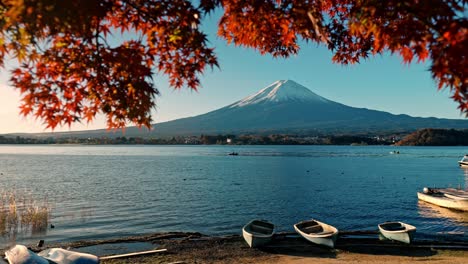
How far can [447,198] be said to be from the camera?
4081 centimetres

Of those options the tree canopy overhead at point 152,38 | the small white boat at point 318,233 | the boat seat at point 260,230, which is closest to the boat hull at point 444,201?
the small white boat at point 318,233

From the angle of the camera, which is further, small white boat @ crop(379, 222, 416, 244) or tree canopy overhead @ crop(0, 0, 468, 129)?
small white boat @ crop(379, 222, 416, 244)

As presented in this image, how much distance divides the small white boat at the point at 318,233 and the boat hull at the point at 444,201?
2012 centimetres

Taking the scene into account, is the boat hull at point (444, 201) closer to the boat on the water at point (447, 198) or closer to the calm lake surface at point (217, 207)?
the boat on the water at point (447, 198)

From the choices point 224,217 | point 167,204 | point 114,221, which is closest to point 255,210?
point 224,217

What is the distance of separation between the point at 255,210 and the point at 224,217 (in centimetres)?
531

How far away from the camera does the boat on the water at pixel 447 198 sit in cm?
3831

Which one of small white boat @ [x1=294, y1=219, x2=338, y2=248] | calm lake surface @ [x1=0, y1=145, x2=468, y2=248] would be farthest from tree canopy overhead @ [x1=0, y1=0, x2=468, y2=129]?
calm lake surface @ [x1=0, y1=145, x2=468, y2=248]

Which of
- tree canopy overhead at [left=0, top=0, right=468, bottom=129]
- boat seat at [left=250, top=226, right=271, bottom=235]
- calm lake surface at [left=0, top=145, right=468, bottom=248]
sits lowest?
calm lake surface at [left=0, top=145, right=468, bottom=248]

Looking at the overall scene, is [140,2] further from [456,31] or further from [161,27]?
[456,31]

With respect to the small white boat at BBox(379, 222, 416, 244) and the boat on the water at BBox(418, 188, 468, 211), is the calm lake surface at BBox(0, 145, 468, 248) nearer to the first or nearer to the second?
the boat on the water at BBox(418, 188, 468, 211)

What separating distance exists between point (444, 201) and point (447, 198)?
20.8 inches

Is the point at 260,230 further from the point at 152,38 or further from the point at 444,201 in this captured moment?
the point at 444,201

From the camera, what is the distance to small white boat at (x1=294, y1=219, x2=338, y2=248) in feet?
74.0
